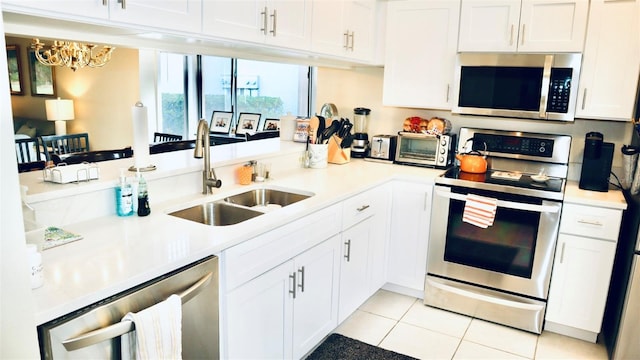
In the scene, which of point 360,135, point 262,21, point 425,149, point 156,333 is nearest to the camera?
point 156,333

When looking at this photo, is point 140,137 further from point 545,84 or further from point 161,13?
point 545,84

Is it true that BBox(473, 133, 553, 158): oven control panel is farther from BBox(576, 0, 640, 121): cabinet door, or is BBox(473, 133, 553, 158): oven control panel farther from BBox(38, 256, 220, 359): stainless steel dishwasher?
BBox(38, 256, 220, 359): stainless steel dishwasher

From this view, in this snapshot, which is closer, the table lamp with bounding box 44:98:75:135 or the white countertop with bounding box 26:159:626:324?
the white countertop with bounding box 26:159:626:324

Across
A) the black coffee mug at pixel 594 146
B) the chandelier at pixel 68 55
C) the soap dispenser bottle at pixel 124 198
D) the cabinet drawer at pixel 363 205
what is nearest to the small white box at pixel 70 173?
the soap dispenser bottle at pixel 124 198

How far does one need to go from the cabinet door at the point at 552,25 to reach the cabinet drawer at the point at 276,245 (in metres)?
1.63

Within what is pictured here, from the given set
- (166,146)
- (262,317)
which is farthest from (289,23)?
(166,146)

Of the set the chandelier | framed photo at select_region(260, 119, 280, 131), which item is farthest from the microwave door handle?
the chandelier

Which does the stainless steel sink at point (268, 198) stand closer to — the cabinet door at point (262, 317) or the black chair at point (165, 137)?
the cabinet door at point (262, 317)

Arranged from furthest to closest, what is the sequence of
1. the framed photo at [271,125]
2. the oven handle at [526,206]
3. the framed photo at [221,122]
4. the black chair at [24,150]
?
the framed photo at [221,122] < the framed photo at [271,125] < the black chair at [24,150] < the oven handle at [526,206]

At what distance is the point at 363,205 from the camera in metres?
2.74

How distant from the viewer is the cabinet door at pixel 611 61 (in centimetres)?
258

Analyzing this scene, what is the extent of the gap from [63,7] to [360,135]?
8.10ft

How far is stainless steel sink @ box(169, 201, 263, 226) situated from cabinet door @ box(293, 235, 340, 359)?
0.34 metres

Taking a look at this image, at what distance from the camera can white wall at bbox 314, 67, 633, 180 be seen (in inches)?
117
